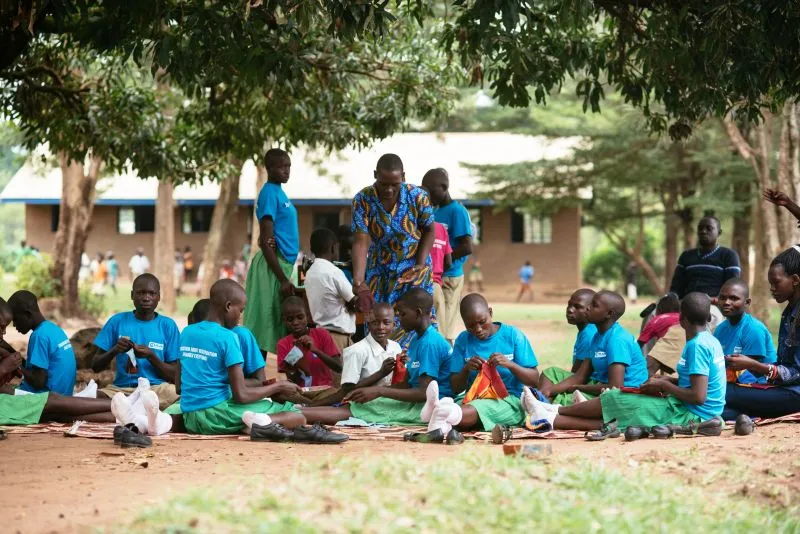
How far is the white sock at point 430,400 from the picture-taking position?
7020 millimetres

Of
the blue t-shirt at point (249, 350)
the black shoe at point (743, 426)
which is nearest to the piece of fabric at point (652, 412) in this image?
the black shoe at point (743, 426)

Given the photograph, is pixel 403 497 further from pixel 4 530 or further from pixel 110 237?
pixel 110 237

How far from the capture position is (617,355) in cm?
763

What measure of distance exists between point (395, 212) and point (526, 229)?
25.8 metres

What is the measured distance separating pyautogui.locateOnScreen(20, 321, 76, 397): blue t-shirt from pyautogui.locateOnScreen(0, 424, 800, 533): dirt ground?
762 mm

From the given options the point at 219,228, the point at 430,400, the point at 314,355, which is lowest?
the point at 430,400

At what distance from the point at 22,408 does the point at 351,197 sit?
24.7 m

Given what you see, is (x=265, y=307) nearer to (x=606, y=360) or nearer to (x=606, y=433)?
(x=606, y=360)

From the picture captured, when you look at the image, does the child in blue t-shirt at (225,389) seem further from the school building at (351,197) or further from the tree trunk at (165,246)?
the school building at (351,197)

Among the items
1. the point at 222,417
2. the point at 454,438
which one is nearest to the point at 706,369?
the point at 454,438

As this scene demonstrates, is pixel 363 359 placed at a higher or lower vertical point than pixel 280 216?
lower

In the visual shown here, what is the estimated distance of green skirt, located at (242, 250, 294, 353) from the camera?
912 cm

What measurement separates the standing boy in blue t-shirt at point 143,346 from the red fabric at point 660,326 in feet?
12.6

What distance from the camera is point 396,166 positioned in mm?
8156
